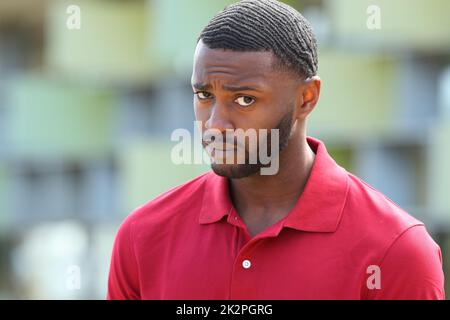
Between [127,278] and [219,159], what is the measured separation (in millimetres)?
482

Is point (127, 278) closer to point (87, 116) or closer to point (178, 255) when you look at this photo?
point (178, 255)

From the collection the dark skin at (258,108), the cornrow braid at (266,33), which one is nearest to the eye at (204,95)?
the dark skin at (258,108)

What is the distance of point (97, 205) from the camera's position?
14.8 m

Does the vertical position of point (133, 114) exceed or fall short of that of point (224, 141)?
it exceeds it

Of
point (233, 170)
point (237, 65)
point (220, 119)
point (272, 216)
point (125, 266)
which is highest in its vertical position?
point (237, 65)

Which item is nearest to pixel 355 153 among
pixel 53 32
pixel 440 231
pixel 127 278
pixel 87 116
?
pixel 440 231

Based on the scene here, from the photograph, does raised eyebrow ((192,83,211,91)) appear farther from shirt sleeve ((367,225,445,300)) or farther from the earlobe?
shirt sleeve ((367,225,445,300))

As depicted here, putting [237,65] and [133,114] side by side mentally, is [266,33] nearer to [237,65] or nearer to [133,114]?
[237,65]

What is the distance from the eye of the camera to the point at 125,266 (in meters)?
3.16

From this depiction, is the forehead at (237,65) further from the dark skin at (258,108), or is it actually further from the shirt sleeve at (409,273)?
the shirt sleeve at (409,273)

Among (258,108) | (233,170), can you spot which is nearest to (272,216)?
(233,170)

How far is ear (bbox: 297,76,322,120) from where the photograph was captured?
300cm

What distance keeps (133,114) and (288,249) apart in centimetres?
1192

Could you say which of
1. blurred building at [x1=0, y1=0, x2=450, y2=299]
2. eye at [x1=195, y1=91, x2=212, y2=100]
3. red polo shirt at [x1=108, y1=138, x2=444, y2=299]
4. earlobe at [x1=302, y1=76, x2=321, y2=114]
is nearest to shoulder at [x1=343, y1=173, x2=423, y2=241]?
red polo shirt at [x1=108, y1=138, x2=444, y2=299]
